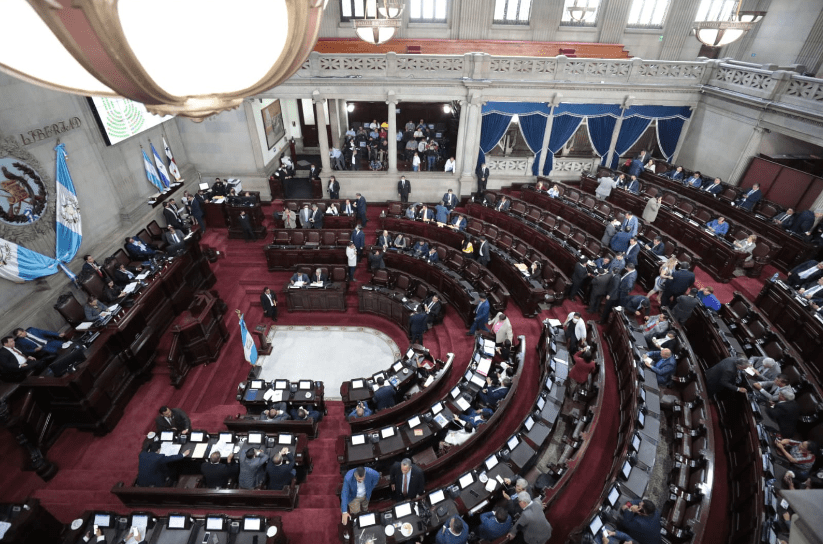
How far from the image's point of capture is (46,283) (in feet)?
30.9

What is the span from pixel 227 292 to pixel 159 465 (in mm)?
6364

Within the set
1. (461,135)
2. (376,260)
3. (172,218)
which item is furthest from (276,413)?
(461,135)

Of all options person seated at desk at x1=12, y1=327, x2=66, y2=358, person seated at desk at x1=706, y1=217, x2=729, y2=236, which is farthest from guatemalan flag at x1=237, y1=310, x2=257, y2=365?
person seated at desk at x1=706, y1=217, x2=729, y2=236

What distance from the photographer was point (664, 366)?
7871mm

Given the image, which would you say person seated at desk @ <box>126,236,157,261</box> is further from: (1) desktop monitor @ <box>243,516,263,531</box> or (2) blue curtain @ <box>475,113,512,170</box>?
(2) blue curtain @ <box>475,113,512,170</box>

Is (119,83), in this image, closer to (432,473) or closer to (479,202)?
(432,473)

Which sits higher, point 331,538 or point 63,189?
point 63,189

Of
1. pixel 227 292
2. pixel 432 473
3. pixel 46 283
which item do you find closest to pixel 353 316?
pixel 227 292

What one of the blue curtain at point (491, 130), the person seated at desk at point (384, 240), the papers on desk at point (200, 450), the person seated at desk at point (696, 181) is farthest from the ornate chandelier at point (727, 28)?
the papers on desk at point (200, 450)

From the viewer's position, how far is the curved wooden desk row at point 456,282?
34.9 ft

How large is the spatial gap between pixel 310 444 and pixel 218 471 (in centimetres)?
186

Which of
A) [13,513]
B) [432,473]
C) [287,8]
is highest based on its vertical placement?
[287,8]

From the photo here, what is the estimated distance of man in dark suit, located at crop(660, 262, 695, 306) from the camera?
9547 mm

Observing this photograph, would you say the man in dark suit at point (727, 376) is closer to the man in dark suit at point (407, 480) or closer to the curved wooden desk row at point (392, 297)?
the man in dark suit at point (407, 480)
